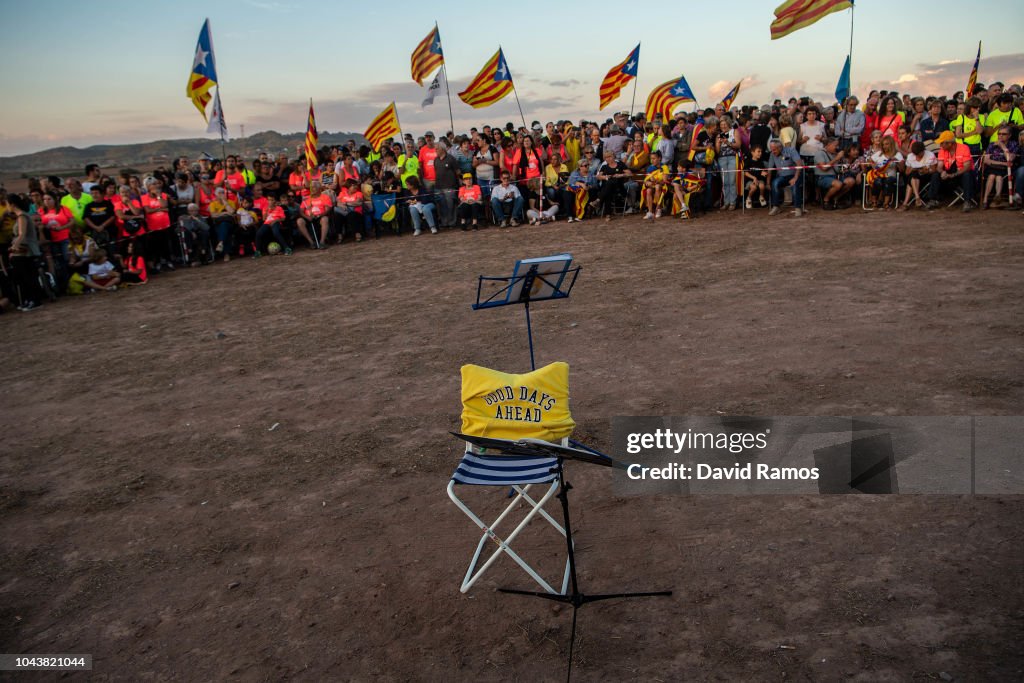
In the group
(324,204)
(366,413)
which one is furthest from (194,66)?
(366,413)

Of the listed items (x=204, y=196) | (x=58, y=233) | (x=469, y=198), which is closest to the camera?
(x=58, y=233)

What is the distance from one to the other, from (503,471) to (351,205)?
14.8 m

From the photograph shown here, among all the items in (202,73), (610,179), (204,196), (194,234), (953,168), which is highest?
(202,73)

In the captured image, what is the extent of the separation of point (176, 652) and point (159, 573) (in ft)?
2.92

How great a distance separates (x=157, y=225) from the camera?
16.1m

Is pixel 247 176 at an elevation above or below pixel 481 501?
above

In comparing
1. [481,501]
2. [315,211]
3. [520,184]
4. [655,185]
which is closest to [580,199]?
[520,184]

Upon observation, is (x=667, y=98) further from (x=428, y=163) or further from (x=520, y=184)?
(x=428, y=163)

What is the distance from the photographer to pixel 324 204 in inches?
693

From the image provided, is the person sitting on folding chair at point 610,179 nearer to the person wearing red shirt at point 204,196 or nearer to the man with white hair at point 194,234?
the person wearing red shirt at point 204,196

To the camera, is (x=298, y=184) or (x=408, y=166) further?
(x=408, y=166)

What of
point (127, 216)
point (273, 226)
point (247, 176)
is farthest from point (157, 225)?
point (247, 176)

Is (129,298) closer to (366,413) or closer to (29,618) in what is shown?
(366,413)

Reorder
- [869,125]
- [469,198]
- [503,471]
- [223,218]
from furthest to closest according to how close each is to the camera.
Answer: [469,198], [223,218], [869,125], [503,471]
